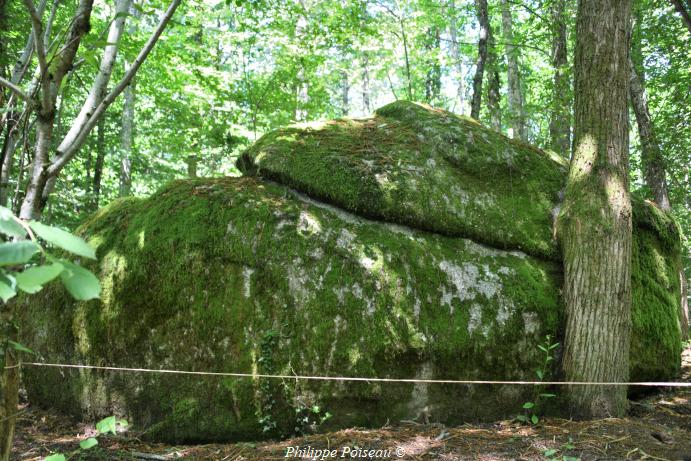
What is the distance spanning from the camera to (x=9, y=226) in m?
0.86

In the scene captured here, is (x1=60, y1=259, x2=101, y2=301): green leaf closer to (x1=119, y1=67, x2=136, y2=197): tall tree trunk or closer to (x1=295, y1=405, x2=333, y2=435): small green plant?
(x1=295, y1=405, x2=333, y2=435): small green plant

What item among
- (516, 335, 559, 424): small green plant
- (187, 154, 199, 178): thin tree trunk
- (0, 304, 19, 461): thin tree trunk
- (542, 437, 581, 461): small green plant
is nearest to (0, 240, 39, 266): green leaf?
(0, 304, 19, 461): thin tree trunk

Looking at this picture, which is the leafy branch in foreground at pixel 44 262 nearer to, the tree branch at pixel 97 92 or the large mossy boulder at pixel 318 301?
the tree branch at pixel 97 92

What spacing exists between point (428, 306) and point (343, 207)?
1.19 meters

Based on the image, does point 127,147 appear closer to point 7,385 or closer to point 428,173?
point 428,173

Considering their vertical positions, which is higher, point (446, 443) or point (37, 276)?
point (37, 276)

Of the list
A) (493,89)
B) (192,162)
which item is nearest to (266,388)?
(493,89)

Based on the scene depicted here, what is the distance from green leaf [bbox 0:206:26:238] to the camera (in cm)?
84

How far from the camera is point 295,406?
346 centimetres

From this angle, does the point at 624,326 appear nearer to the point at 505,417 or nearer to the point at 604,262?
the point at 604,262

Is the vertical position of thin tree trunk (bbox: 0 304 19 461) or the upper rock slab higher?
the upper rock slab

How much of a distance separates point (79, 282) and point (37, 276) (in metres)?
0.06

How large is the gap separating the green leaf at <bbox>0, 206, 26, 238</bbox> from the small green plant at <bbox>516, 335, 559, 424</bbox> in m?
3.57

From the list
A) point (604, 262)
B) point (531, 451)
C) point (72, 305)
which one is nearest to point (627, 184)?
point (604, 262)
